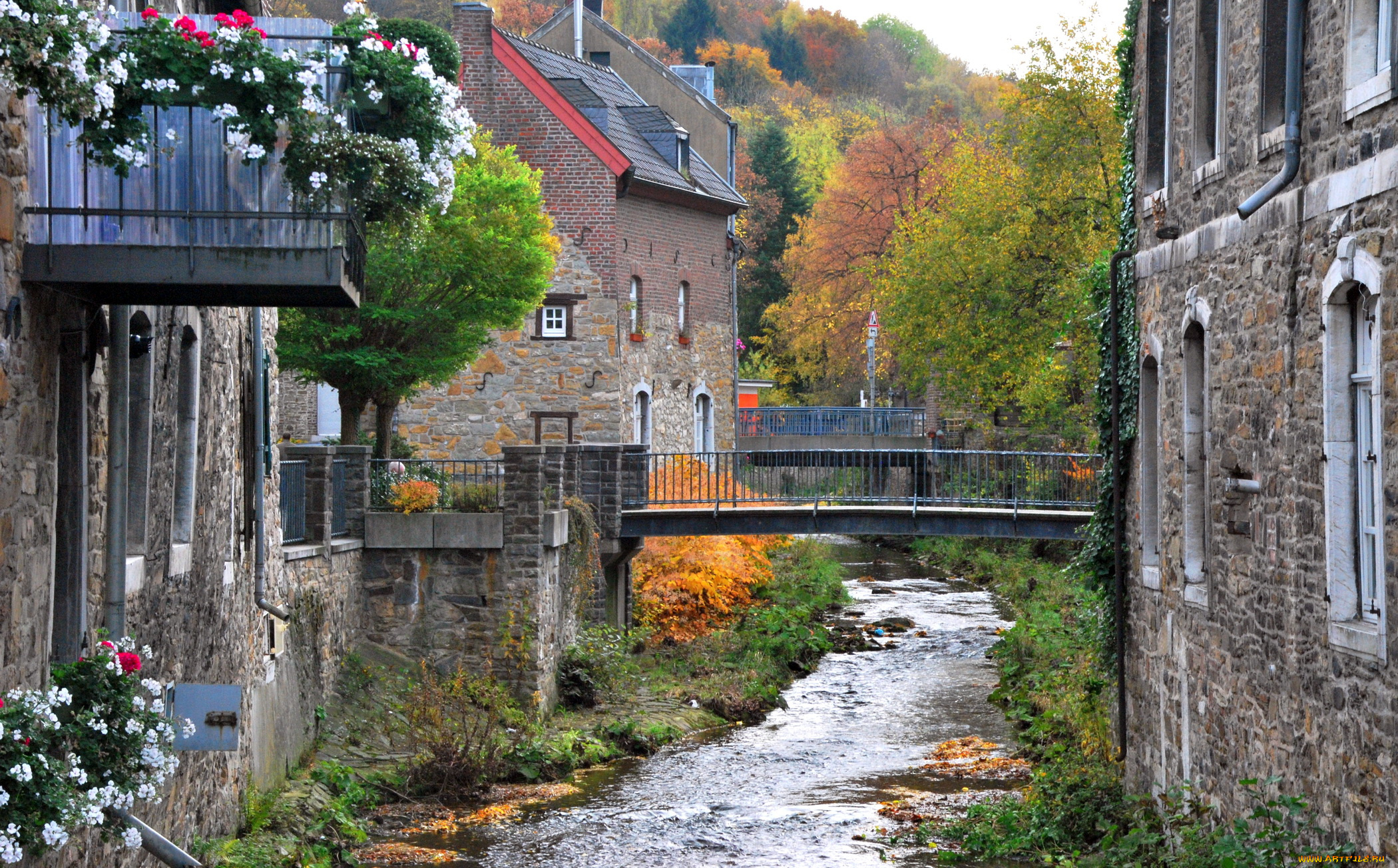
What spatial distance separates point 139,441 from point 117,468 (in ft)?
2.99

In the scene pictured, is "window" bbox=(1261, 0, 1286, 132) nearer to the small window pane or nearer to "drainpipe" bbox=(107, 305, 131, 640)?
"drainpipe" bbox=(107, 305, 131, 640)

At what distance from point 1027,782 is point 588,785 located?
4852 mm

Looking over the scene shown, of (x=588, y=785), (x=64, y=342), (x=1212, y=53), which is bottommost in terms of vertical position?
(x=588, y=785)

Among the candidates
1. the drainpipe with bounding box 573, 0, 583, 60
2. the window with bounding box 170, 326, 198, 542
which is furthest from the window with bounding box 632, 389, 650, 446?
the window with bounding box 170, 326, 198, 542

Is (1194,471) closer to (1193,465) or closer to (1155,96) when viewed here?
(1193,465)

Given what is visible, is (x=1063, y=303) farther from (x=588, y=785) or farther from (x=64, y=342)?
(x=64, y=342)

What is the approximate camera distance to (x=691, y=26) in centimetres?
8225

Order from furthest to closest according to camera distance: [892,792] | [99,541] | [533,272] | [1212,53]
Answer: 1. [533,272]
2. [892,792]
3. [1212,53]
4. [99,541]

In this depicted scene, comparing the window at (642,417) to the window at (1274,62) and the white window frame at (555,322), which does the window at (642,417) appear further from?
the window at (1274,62)

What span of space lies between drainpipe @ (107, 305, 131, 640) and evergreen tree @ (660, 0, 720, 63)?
75.5 metres

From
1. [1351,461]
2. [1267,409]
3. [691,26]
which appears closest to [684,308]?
[1267,409]

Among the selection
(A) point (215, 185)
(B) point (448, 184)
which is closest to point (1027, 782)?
(B) point (448, 184)

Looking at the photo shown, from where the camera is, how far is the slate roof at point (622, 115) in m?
29.3

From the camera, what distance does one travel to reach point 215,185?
25.3 feet
